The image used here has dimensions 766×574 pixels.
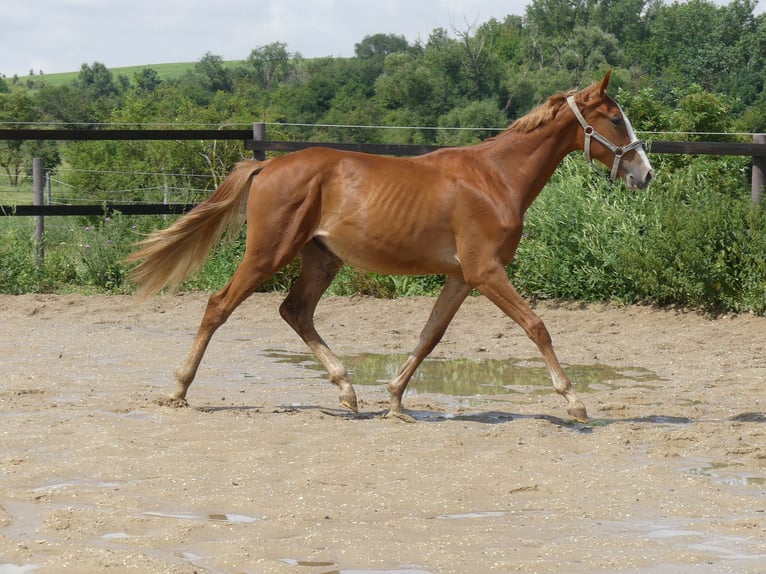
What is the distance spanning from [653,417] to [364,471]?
2.41 m

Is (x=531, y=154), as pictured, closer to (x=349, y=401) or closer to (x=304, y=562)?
(x=349, y=401)

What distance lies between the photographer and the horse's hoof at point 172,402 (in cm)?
702

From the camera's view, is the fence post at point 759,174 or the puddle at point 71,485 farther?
the fence post at point 759,174

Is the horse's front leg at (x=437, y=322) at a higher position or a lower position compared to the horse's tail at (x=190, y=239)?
lower

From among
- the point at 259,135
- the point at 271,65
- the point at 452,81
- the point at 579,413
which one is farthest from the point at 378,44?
the point at 579,413

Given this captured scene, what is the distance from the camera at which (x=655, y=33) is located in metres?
89.4

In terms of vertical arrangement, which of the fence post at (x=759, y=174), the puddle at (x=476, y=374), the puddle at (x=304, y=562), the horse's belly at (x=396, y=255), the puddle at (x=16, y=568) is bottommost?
the puddle at (x=476, y=374)

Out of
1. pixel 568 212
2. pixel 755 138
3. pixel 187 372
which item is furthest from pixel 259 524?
pixel 755 138

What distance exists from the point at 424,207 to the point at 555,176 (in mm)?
6420

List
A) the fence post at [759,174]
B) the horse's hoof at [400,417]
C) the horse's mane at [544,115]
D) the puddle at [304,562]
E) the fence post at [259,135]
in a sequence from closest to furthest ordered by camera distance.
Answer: the puddle at [304,562]
the horse's hoof at [400,417]
the horse's mane at [544,115]
the fence post at [759,174]
the fence post at [259,135]

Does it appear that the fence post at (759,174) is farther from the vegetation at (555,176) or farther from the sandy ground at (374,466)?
the sandy ground at (374,466)

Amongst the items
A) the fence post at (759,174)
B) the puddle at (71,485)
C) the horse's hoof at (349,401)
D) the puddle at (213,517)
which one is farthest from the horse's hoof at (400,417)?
the fence post at (759,174)

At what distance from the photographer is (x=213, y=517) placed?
466 cm

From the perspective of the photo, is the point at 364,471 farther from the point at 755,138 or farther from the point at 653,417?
the point at 755,138
